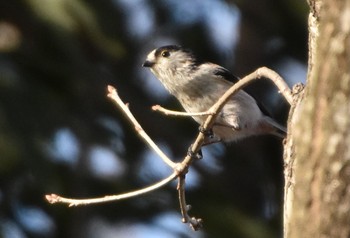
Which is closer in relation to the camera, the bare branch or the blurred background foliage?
the bare branch

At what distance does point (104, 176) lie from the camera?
8.23m

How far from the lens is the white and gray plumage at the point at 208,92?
498cm

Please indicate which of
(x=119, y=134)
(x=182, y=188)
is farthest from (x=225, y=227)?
(x=182, y=188)

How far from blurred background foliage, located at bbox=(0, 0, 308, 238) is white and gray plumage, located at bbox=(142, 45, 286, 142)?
152cm

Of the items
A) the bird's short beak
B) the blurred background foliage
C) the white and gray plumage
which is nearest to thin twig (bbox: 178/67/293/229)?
the white and gray plumage

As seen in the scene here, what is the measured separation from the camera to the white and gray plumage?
16.3 ft

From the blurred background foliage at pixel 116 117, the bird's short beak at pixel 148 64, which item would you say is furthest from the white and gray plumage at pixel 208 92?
the blurred background foliage at pixel 116 117

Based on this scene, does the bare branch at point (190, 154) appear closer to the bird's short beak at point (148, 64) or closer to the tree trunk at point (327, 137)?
the tree trunk at point (327, 137)

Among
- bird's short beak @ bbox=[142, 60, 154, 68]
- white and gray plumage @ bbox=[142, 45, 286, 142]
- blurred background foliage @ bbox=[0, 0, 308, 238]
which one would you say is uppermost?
blurred background foliage @ bbox=[0, 0, 308, 238]

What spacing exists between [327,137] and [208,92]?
9.08ft

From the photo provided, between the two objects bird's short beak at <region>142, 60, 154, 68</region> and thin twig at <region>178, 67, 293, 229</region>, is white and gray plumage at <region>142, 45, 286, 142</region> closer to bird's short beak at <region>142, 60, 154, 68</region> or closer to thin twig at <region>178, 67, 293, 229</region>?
bird's short beak at <region>142, 60, 154, 68</region>

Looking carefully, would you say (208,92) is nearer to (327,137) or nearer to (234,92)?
(234,92)

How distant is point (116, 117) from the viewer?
814 cm

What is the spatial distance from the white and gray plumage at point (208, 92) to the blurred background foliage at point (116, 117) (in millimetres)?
1518
